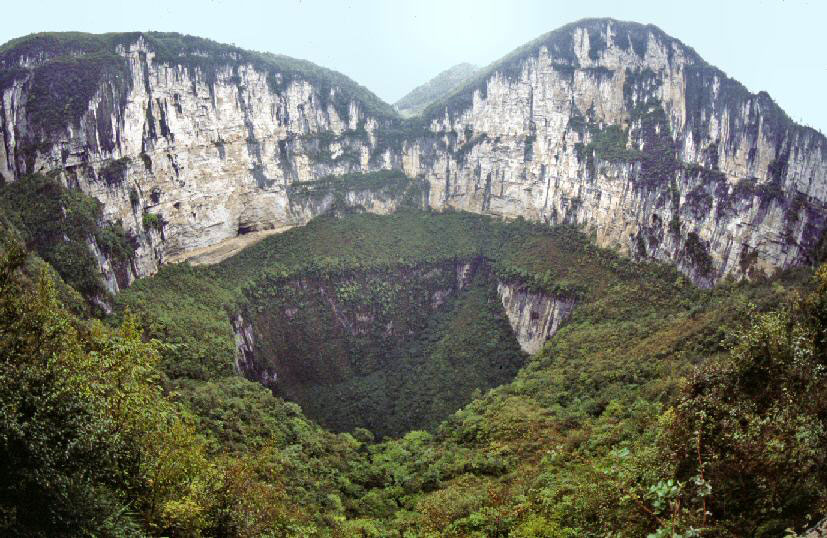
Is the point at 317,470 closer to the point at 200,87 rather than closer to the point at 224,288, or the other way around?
the point at 224,288

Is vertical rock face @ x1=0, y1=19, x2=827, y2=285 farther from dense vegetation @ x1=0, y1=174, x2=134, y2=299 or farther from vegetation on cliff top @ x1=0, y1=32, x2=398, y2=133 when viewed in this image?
dense vegetation @ x1=0, y1=174, x2=134, y2=299

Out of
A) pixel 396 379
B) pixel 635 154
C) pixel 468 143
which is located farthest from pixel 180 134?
pixel 635 154

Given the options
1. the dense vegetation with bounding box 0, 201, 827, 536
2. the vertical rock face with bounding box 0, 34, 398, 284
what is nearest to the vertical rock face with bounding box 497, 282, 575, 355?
the dense vegetation with bounding box 0, 201, 827, 536

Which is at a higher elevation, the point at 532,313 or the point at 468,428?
the point at 532,313

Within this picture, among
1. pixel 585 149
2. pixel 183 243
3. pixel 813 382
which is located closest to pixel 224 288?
pixel 183 243

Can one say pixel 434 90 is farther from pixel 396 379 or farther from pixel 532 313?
pixel 396 379

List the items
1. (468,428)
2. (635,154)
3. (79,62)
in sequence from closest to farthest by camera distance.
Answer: (468,428) → (79,62) → (635,154)
